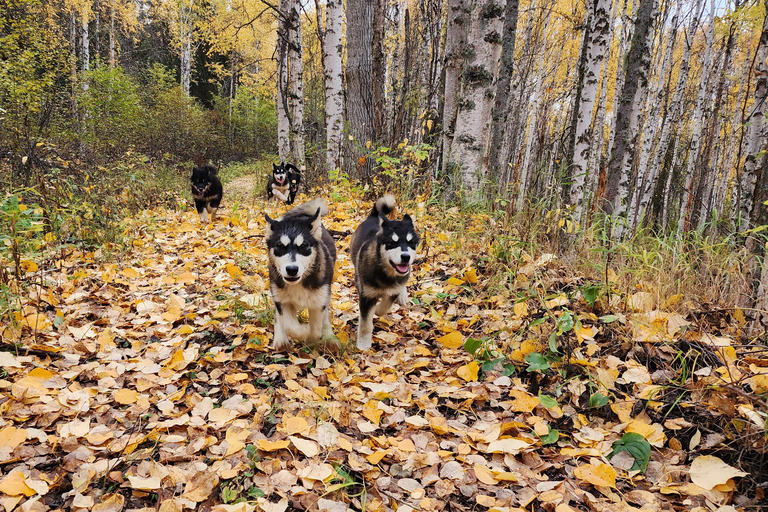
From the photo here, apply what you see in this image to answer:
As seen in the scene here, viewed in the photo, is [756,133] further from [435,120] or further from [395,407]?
[395,407]

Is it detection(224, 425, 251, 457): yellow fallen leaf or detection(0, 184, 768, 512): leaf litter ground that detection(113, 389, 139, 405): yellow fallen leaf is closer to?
detection(0, 184, 768, 512): leaf litter ground

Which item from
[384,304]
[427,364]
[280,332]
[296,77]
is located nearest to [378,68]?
[296,77]

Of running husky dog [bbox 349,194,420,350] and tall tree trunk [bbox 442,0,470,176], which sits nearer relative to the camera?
running husky dog [bbox 349,194,420,350]

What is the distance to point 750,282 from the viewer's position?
359 centimetres

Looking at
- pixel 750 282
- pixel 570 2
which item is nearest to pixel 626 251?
pixel 750 282

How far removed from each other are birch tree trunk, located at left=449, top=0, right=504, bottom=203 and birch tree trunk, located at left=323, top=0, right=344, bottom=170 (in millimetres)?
3604

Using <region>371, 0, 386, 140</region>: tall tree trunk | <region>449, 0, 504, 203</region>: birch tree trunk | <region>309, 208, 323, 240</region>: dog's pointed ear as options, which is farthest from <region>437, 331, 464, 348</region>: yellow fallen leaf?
<region>371, 0, 386, 140</region>: tall tree trunk

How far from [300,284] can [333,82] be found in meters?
7.34

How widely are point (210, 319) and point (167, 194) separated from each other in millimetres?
8378

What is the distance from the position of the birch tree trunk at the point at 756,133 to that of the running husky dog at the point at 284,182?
8.66 meters

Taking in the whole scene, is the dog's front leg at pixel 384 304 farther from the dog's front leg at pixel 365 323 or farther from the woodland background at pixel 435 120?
the woodland background at pixel 435 120

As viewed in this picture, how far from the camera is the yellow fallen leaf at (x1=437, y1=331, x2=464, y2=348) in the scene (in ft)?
11.8

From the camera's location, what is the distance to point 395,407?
2.88 m

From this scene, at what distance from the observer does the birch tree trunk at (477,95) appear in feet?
20.9
